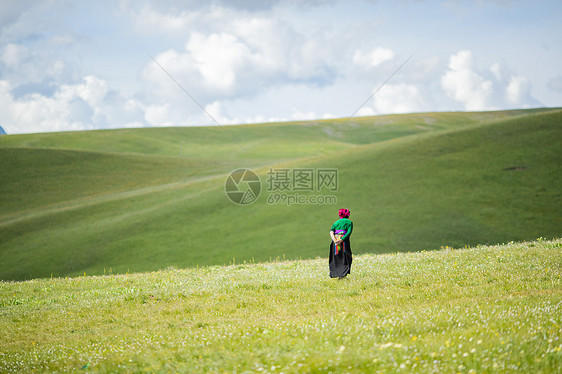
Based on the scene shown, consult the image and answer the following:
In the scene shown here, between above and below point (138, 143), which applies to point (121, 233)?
below

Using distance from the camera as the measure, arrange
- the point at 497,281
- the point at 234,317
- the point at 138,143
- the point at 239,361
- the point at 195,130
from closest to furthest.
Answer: the point at 239,361, the point at 234,317, the point at 497,281, the point at 138,143, the point at 195,130

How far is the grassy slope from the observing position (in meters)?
47.7

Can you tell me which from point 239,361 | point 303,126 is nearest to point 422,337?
point 239,361

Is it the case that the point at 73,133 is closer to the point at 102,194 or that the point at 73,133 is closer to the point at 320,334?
the point at 102,194

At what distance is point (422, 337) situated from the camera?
9.09 metres

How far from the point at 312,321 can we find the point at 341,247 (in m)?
6.40

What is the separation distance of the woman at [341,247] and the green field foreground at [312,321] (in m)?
0.52

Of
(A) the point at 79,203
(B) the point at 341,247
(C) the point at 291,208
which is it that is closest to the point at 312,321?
(B) the point at 341,247

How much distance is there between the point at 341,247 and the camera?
56.1ft

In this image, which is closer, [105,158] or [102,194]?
[102,194]

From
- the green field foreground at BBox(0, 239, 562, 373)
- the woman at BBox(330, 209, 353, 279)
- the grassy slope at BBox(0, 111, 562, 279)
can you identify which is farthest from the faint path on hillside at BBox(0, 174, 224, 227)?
the woman at BBox(330, 209, 353, 279)

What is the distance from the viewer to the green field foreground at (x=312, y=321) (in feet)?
26.9

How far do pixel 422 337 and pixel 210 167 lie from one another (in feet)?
307

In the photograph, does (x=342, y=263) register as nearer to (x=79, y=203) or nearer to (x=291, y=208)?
(x=291, y=208)
